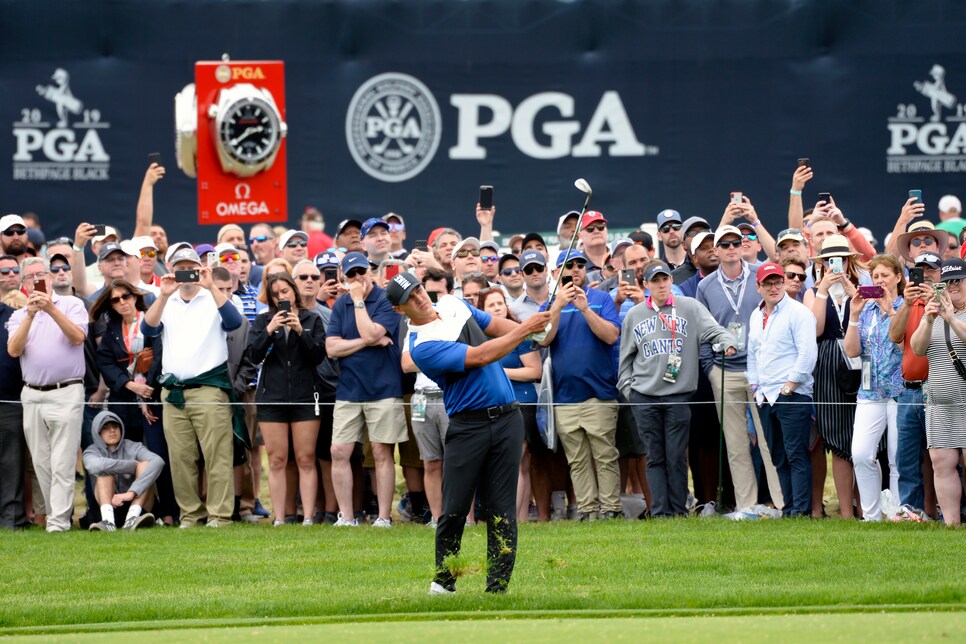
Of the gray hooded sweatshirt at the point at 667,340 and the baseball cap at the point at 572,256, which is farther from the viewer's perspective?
the baseball cap at the point at 572,256

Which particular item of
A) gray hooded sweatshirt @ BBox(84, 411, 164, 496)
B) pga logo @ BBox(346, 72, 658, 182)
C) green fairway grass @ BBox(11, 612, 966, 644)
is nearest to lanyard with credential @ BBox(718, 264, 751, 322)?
gray hooded sweatshirt @ BBox(84, 411, 164, 496)

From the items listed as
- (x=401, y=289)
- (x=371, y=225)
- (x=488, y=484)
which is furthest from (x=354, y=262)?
(x=488, y=484)

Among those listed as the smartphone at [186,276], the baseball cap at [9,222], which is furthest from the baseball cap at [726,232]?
the baseball cap at [9,222]

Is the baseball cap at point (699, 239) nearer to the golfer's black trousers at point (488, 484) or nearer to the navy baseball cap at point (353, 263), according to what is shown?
the navy baseball cap at point (353, 263)

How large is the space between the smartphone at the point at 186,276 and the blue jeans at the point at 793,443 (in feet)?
15.7

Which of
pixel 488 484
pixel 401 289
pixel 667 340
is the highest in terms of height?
pixel 401 289

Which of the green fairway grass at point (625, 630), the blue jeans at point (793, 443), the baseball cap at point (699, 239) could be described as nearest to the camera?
the green fairway grass at point (625, 630)

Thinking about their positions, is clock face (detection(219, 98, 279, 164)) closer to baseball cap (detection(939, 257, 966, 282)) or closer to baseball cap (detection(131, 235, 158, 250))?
baseball cap (detection(131, 235, 158, 250))

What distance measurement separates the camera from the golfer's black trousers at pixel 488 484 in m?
9.20

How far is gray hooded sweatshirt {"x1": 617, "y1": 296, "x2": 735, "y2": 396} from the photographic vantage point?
41.2 ft

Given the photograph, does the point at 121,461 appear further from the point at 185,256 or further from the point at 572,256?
the point at 572,256

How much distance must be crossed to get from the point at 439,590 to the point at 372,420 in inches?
157

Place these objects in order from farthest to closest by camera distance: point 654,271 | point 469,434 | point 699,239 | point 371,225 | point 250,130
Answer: point 250,130 → point 371,225 → point 699,239 → point 654,271 → point 469,434

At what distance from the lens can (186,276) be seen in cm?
1332
